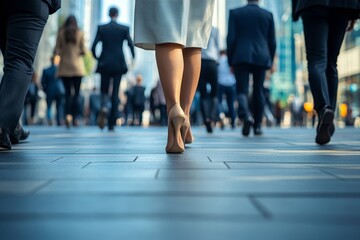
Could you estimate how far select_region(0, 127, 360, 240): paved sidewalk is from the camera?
115 cm

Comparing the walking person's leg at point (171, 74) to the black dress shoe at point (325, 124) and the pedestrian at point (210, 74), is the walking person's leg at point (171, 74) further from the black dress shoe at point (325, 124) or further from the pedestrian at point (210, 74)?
the pedestrian at point (210, 74)

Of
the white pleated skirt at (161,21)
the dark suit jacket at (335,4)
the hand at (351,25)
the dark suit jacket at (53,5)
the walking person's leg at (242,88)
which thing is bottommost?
the walking person's leg at (242,88)

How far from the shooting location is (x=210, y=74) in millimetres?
7746

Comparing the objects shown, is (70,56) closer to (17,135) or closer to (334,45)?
(17,135)

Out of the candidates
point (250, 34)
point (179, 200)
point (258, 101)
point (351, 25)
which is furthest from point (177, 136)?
point (250, 34)

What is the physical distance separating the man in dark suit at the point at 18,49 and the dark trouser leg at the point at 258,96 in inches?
143

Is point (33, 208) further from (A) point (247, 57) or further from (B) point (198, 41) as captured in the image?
(A) point (247, 57)

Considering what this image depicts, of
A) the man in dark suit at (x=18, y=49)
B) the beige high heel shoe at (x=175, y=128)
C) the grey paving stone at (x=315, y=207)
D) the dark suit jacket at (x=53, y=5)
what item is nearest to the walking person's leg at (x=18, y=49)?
the man in dark suit at (x=18, y=49)

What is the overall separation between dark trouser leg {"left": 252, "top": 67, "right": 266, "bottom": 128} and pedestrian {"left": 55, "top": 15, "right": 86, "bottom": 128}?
403cm

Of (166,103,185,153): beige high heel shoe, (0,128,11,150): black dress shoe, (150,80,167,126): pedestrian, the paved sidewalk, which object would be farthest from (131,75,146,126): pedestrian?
the paved sidewalk

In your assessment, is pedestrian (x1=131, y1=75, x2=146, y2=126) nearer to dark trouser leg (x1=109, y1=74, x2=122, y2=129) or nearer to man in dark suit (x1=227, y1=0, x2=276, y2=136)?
dark trouser leg (x1=109, y1=74, x2=122, y2=129)

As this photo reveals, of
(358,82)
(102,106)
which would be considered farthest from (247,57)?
(358,82)

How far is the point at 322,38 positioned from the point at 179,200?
337 cm

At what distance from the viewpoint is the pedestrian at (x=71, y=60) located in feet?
30.8
